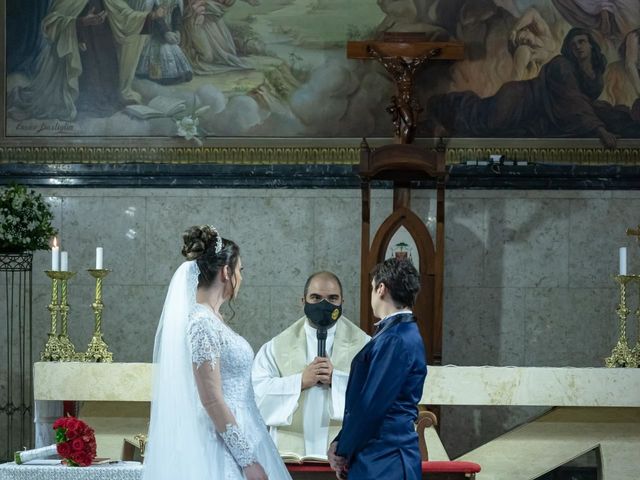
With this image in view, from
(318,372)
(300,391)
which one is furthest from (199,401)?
(300,391)

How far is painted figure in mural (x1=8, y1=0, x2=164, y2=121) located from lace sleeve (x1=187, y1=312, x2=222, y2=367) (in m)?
6.60

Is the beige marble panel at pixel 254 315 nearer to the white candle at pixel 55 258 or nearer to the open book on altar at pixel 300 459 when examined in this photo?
the white candle at pixel 55 258

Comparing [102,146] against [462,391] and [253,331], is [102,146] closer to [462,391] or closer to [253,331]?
[253,331]

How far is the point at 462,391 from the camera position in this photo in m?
9.52

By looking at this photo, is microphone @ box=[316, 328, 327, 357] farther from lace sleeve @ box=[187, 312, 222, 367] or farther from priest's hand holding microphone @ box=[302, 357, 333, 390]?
lace sleeve @ box=[187, 312, 222, 367]

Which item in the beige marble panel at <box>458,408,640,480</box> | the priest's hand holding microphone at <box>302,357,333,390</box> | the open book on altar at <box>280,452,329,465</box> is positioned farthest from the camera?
the beige marble panel at <box>458,408,640,480</box>

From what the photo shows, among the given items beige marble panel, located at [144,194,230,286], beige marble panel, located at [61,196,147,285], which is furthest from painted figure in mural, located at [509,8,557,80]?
beige marble panel, located at [61,196,147,285]

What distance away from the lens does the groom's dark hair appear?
6098 mm

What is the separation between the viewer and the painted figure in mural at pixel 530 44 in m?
12.0

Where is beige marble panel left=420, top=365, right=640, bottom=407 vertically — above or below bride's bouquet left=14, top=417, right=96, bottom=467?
above

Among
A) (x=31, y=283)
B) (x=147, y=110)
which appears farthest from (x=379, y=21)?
(x=31, y=283)

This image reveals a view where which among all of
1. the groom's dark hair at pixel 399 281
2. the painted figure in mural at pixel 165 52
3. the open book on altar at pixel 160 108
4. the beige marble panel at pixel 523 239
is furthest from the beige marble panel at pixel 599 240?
the groom's dark hair at pixel 399 281

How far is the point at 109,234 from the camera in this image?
1200 centimetres

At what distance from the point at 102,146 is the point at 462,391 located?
4615 mm
